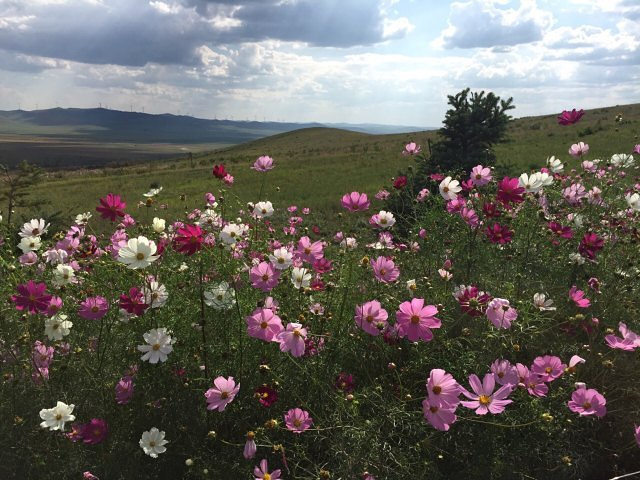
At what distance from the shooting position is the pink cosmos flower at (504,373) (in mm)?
1803

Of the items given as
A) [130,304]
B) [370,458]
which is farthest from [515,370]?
[130,304]

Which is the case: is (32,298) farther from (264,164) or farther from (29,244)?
(264,164)

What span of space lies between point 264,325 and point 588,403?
4.25ft

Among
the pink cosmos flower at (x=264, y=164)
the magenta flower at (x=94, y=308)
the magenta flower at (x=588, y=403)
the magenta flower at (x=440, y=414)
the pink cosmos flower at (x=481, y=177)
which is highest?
the pink cosmos flower at (x=264, y=164)

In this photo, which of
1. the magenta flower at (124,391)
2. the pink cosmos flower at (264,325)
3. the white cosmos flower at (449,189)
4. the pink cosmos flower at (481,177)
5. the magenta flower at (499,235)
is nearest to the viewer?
the pink cosmos flower at (264,325)

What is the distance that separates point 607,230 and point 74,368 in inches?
139

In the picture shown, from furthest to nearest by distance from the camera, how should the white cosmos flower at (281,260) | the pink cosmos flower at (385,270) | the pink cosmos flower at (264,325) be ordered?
1. the pink cosmos flower at (385,270)
2. the white cosmos flower at (281,260)
3. the pink cosmos flower at (264,325)

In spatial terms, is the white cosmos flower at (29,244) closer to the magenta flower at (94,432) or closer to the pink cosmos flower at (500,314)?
the magenta flower at (94,432)

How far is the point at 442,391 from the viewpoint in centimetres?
160

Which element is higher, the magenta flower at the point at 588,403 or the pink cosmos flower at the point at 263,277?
the pink cosmos flower at the point at 263,277

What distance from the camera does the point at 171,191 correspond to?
17047mm

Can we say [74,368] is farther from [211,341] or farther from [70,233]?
[70,233]

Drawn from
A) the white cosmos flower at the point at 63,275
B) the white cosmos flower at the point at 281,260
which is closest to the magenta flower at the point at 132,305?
the white cosmos flower at the point at 63,275

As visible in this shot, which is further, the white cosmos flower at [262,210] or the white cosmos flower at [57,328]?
the white cosmos flower at [262,210]
